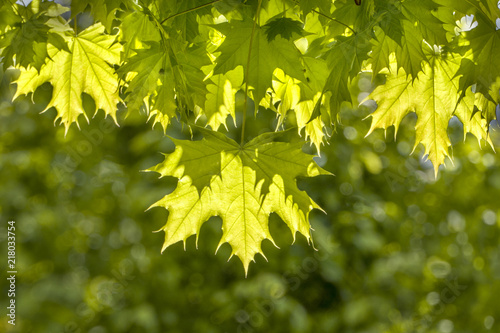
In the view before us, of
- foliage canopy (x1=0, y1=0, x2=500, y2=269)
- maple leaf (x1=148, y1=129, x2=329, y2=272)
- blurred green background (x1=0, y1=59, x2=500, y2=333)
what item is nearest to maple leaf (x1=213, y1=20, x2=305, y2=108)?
foliage canopy (x1=0, y1=0, x2=500, y2=269)

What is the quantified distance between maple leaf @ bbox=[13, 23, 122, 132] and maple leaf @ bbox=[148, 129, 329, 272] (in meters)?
0.28

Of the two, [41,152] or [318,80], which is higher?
[318,80]

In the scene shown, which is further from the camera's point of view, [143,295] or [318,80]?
[143,295]

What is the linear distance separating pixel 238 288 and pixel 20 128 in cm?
293

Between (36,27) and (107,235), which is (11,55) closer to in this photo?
(36,27)

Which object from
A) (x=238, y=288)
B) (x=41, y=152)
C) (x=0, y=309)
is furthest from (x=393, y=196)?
(x=0, y=309)

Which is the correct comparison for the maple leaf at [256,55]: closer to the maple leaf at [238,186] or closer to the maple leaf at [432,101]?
the maple leaf at [238,186]

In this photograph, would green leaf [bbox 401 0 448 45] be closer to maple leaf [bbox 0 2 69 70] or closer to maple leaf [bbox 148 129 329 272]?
maple leaf [bbox 148 129 329 272]

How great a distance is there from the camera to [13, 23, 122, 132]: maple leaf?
1.18 m

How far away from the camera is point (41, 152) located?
502 centimetres

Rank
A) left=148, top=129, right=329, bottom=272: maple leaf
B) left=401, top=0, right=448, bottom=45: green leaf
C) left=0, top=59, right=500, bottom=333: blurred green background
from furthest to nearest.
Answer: left=0, top=59, right=500, bottom=333: blurred green background
left=148, top=129, right=329, bottom=272: maple leaf
left=401, top=0, right=448, bottom=45: green leaf

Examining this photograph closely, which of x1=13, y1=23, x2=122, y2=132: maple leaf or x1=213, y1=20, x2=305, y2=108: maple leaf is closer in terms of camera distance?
x1=213, y1=20, x2=305, y2=108: maple leaf

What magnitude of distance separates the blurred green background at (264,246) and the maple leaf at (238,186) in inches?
118

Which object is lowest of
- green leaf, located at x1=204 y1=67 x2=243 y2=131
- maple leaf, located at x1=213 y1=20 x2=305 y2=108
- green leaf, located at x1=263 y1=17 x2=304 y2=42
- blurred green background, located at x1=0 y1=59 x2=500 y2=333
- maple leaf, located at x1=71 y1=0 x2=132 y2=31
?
blurred green background, located at x1=0 y1=59 x2=500 y2=333
